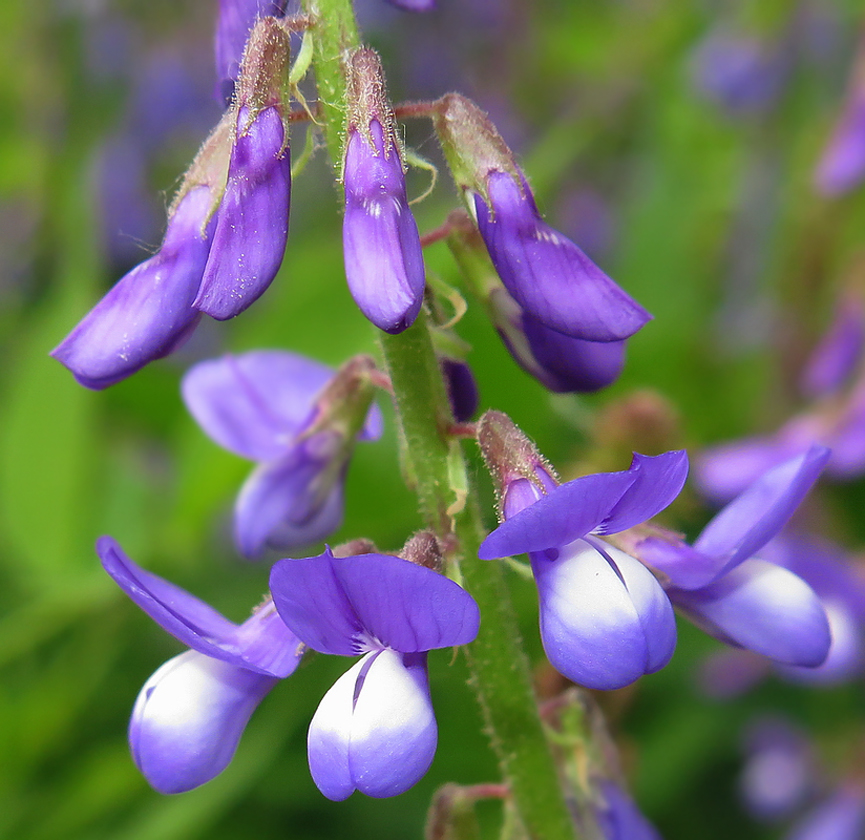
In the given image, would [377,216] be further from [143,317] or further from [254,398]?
[254,398]

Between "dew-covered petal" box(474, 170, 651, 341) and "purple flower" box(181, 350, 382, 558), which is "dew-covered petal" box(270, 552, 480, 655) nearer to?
"dew-covered petal" box(474, 170, 651, 341)

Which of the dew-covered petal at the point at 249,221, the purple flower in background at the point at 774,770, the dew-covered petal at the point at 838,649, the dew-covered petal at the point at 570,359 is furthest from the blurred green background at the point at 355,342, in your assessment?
the dew-covered petal at the point at 570,359

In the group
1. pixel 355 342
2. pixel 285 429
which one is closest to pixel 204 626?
pixel 285 429

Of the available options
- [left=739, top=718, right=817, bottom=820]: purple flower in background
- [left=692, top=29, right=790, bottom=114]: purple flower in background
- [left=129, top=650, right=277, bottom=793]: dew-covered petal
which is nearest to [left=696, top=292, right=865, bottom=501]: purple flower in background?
[left=739, top=718, right=817, bottom=820]: purple flower in background

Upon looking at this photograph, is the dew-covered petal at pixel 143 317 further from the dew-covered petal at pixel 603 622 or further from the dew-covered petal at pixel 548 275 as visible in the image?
the dew-covered petal at pixel 603 622

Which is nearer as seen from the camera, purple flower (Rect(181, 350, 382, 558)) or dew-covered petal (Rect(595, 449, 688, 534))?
dew-covered petal (Rect(595, 449, 688, 534))

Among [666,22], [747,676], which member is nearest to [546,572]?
[747,676]
